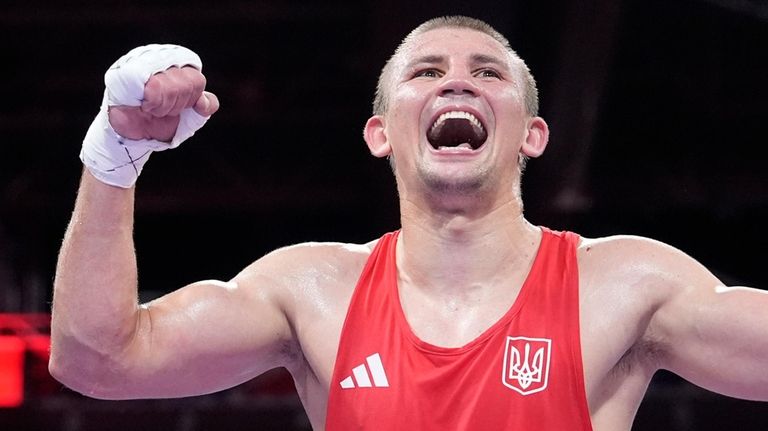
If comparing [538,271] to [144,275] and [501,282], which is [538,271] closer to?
[501,282]

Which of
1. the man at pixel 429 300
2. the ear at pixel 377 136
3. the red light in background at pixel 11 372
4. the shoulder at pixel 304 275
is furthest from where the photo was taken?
the red light in background at pixel 11 372

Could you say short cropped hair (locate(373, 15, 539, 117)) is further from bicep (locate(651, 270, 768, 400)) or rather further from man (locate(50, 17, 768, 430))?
bicep (locate(651, 270, 768, 400))

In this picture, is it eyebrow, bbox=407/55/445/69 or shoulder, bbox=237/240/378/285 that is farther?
eyebrow, bbox=407/55/445/69

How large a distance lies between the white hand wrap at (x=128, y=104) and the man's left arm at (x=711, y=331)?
3.39 ft

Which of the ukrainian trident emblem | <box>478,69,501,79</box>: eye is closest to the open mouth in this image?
<box>478,69,501,79</box>: eye

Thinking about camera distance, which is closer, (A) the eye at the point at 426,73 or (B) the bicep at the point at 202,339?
(B) the bicep at the point at 202,339

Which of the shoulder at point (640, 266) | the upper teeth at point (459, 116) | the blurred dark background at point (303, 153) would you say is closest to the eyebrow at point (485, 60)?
the upper teeth at point (459, 116)

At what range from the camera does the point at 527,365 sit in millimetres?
2268

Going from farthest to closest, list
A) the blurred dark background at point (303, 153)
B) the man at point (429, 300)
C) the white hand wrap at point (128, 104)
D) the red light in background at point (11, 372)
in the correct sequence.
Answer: the blurred dark background at point (303, 153), the red light in background at point (11, 372), the man at point (429, 300), the white hand wrap at point (128, 104)

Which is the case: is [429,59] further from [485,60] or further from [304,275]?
[304,275]

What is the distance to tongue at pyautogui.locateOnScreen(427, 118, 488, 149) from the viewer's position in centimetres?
254

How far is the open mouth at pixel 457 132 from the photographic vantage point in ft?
8.30

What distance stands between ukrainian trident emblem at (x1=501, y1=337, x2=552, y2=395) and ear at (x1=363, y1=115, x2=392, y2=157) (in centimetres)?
65

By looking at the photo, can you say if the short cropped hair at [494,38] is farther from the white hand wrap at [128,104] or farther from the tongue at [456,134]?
the white hand wrap at [128,104]
